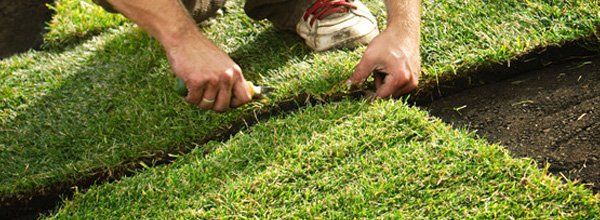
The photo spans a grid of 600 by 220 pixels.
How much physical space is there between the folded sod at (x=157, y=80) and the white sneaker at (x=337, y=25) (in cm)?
7

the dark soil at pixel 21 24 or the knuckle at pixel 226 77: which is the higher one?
the knuckle at pixel 226 77

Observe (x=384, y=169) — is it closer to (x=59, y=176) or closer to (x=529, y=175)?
(x=529, y=175)

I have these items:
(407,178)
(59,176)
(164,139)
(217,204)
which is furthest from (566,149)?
(59,176)

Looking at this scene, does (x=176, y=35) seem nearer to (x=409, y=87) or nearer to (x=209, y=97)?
(x=209, y=97)

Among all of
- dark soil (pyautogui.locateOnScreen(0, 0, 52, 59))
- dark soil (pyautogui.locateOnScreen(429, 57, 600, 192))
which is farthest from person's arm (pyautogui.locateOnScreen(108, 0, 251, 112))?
dark soil (pyautogui.locateOnScreen(0, 0, 52, 59))

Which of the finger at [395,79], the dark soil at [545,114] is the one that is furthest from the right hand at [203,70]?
the dark soil at [545,114]

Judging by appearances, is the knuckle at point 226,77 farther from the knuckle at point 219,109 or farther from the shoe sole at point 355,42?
the shoe sole at point 355,42

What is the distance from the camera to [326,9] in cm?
341

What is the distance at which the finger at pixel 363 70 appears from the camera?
2818 millimetres

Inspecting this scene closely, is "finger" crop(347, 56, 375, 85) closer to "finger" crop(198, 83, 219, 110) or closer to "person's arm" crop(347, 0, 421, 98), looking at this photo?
"person's arm" crop(347, 0, 421, 98)

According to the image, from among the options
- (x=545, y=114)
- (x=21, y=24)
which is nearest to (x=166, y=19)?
(x=545, y=114)

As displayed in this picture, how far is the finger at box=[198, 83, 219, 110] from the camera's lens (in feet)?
8.77

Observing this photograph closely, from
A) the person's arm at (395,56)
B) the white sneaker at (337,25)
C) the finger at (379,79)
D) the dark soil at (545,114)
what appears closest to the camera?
the dark soil at (545,114)

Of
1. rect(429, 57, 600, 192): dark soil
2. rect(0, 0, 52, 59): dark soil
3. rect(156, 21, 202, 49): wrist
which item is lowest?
rect(0, 0, 52, 59): dark soil
